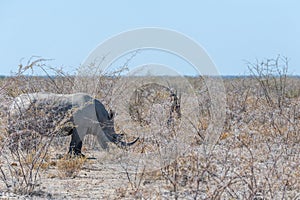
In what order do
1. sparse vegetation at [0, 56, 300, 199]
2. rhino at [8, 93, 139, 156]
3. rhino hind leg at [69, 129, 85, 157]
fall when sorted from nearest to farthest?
sparse vegetation at [0, 56, 300, 199] → rhino at [8, 93, 139, 156] → rhino hind leg at [69, 129, 85, 157]

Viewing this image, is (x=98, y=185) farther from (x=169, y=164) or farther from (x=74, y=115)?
(x=74, y=115)

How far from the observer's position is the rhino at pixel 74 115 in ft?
28.3

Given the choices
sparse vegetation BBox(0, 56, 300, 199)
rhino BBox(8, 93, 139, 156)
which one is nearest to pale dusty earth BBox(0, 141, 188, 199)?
sparse vegetation BBox(0, 56, 300, 199)

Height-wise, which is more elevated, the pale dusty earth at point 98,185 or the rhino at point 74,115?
the rhino at point 74,115

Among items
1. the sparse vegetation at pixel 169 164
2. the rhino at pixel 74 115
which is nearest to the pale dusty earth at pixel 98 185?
the sparse vegetation at pixel 169 164

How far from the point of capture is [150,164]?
748 centimetres

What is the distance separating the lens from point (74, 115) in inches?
380

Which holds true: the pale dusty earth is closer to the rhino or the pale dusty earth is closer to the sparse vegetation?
the sparse vegetation

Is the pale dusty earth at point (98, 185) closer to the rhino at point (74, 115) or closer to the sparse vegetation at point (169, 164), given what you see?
the sparse vegetation at point (169, 164)

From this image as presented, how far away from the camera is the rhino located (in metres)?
8.62

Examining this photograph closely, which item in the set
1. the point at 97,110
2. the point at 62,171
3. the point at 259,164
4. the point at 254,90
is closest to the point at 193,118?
the point at 97,110

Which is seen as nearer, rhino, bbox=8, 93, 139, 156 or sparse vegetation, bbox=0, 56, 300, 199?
sparse vegetation, bbox=0, 56, 300, 199

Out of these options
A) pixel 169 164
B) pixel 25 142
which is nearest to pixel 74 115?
pixel 25 142

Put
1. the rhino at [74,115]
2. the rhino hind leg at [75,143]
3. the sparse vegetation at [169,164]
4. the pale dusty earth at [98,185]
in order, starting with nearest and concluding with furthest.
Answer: the sparse vegetation at [169,164] → the pale dusty earth at [98,185] → the rhino at [74,115] → the rhino hind leg at [75,143]
